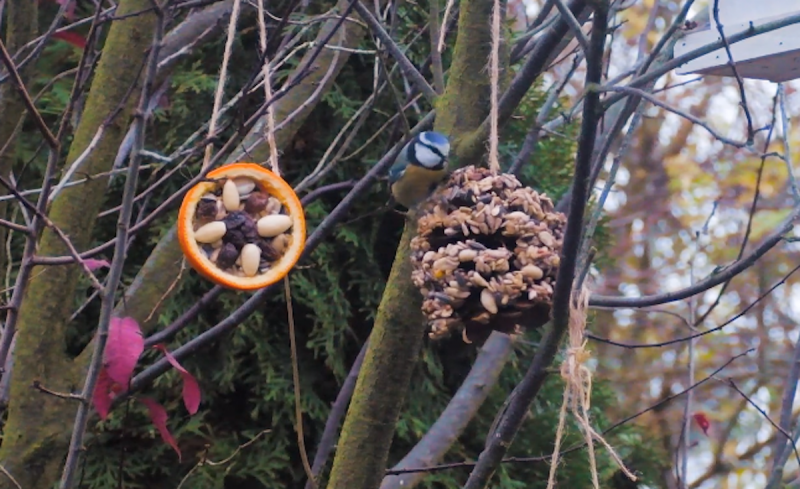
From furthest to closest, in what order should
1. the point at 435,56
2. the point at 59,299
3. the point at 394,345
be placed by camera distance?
the point at 59,299
the point at 435,56
the point at 394,345

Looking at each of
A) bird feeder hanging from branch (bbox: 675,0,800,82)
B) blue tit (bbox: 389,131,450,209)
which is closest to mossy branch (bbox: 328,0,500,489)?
blue tit (bbox: 389,131,450,209)

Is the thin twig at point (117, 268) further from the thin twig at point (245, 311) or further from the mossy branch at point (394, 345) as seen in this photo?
the thin twig at point (245, 311)

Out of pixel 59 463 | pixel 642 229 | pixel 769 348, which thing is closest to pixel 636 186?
pixel 642 229

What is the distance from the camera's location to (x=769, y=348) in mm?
4219

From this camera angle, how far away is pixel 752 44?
52.1 inches

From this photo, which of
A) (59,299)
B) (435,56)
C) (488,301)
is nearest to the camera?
(488,301)

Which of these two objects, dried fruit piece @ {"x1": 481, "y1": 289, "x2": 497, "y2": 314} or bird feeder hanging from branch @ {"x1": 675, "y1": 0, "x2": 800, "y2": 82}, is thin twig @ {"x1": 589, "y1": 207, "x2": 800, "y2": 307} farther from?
bird feeder hanging from branch @ {"x1": 675, "y1": 0, "x2": 800, "y2": 82}

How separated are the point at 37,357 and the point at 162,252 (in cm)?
26

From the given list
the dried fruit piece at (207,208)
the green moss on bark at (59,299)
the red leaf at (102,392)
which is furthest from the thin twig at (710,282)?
the green moss on bark at (59,299)

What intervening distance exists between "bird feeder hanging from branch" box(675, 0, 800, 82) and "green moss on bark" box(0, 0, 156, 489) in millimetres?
905

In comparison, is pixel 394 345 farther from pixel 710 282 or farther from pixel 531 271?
pixel 710 282

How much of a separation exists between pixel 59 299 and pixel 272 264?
517 millimetres

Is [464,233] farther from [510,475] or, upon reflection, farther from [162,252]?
[510,475]

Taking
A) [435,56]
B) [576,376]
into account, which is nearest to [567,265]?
[576,376]
